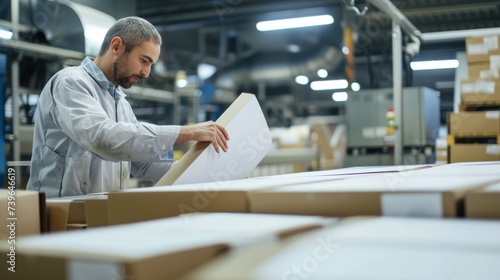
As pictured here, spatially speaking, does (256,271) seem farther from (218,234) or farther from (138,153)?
(138,153)

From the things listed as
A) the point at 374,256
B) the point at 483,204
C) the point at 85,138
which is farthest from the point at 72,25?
the point at 374,256

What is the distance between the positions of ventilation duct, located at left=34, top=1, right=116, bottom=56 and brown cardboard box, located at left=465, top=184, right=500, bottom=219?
383 cm

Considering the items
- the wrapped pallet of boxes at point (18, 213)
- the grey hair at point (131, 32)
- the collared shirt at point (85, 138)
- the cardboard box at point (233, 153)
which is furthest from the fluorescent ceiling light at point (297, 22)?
the wrapped pallet of boxes at point (18, 213)

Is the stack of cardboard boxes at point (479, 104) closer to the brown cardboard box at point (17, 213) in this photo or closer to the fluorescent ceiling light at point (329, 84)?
the brown cardboard box at point (17, 213)

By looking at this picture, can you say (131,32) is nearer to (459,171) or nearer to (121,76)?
(121,76)

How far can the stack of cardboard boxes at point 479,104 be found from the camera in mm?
4000

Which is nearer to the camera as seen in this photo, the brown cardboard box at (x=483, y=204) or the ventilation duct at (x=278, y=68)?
the brown cardboard box at (x=483, y=204)

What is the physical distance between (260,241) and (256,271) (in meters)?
0.14

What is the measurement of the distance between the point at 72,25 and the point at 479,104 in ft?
11.1

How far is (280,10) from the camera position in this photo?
7211 mm

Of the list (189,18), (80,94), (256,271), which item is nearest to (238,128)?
(80,94)

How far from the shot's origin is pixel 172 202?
1004 millimetres

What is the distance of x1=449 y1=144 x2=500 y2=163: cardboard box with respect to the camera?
154 inches

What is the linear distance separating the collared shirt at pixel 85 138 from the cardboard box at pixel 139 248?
881 mm
